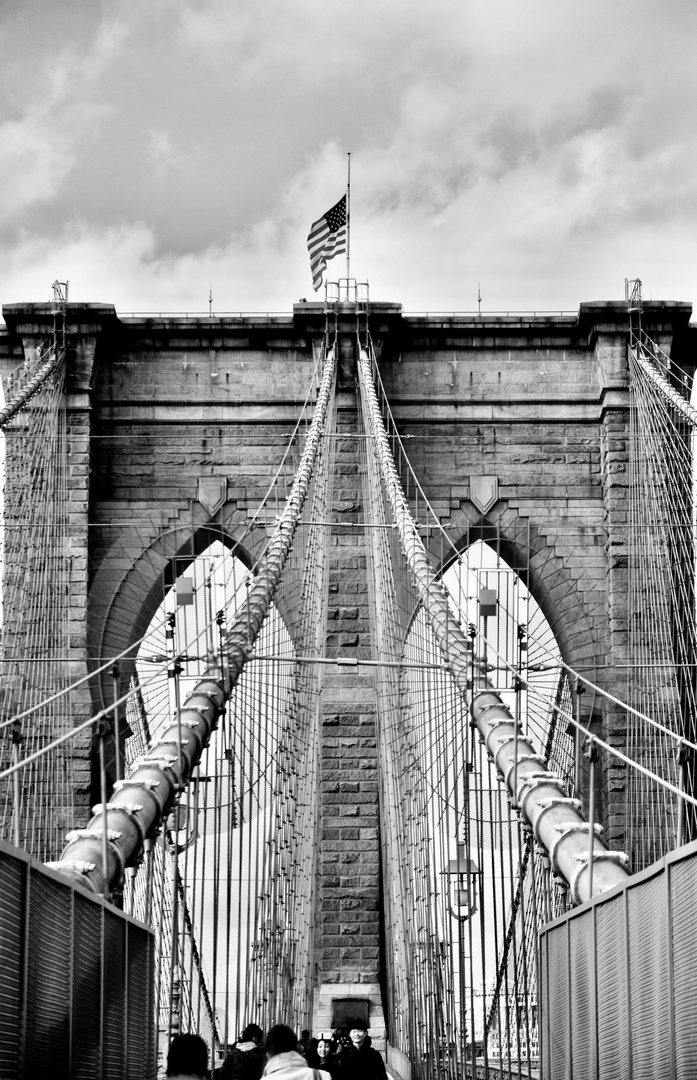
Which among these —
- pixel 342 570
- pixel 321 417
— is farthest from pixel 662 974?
pixel 342 570

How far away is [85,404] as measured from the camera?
20031 mm

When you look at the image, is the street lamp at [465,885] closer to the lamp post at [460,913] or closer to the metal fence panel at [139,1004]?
the lamp post at [460,913]

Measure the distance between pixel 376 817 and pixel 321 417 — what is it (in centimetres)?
407

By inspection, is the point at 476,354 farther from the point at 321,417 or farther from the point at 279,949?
the point at 279,949

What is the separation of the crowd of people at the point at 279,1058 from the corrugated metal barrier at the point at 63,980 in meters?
0.31

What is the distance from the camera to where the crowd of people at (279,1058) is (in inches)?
191

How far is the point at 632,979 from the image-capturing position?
511 cm

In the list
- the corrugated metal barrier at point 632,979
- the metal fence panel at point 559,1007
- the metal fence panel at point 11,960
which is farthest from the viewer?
the metal fence panel at point 559,1007

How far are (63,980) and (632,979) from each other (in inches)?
62.1

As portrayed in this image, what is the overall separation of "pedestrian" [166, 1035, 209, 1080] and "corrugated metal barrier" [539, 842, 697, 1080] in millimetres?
1197

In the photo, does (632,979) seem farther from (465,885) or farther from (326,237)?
(326,237)

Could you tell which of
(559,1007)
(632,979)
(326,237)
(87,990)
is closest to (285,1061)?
(87,990)

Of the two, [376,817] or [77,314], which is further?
[77,314]

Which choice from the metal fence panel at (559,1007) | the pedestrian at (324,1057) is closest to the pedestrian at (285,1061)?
the metal fence panel at (559,1007)
